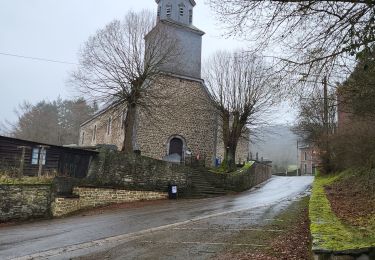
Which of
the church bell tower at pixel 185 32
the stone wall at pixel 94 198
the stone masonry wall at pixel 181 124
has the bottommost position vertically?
the stone wall at pixel 94 198

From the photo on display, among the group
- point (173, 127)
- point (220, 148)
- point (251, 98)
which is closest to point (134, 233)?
point (251, 98)

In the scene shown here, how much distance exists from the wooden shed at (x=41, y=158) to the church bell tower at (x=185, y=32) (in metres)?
14.4

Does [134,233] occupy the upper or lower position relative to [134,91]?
lower

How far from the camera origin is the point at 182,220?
42.3 feet

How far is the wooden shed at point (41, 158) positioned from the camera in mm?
18047

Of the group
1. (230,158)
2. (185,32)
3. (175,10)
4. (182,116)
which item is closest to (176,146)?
(182,116)

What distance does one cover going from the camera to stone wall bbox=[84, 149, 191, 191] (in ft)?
A: 63.9

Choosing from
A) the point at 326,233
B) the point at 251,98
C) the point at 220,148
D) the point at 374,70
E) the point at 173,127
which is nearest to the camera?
the point at 326,233

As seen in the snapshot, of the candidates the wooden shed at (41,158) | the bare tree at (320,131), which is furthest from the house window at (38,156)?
the bare tree at (320,131)

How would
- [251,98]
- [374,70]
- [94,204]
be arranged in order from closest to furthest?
[374,70]
[94,204]
[251,98]

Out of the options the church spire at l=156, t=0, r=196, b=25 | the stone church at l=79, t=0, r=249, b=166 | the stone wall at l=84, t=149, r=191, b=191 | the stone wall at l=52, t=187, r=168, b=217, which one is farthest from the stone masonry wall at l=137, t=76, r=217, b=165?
the stone wall at l=52, t=187, r=168, b=217

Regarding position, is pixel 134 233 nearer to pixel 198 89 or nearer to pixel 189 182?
pixel 189 182

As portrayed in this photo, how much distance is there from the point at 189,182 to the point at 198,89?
11.2 m

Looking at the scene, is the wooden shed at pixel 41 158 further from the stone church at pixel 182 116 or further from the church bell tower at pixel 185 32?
the church bell tower at pixel 185 32
